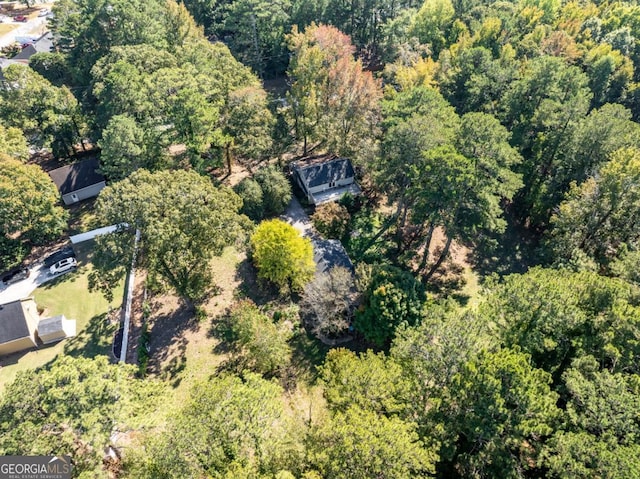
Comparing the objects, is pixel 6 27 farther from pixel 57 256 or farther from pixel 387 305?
pixel 387 305

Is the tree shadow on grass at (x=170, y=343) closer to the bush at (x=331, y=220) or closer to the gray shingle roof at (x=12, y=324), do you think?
the gray shingle roof at (x=12, y=324)

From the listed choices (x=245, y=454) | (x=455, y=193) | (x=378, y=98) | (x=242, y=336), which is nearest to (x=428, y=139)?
(x=455, y=193)

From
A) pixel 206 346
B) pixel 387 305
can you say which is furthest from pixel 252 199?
pixel 387 305

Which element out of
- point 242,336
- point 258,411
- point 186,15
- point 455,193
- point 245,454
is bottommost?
point 242,336

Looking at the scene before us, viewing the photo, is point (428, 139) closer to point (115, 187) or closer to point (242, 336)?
point (242, 336)

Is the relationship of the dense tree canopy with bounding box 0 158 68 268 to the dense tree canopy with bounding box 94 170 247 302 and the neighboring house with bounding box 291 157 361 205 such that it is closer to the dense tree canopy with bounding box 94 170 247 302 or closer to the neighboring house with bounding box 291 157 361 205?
the dense tree canopy with bounding box 94 170 247 302
